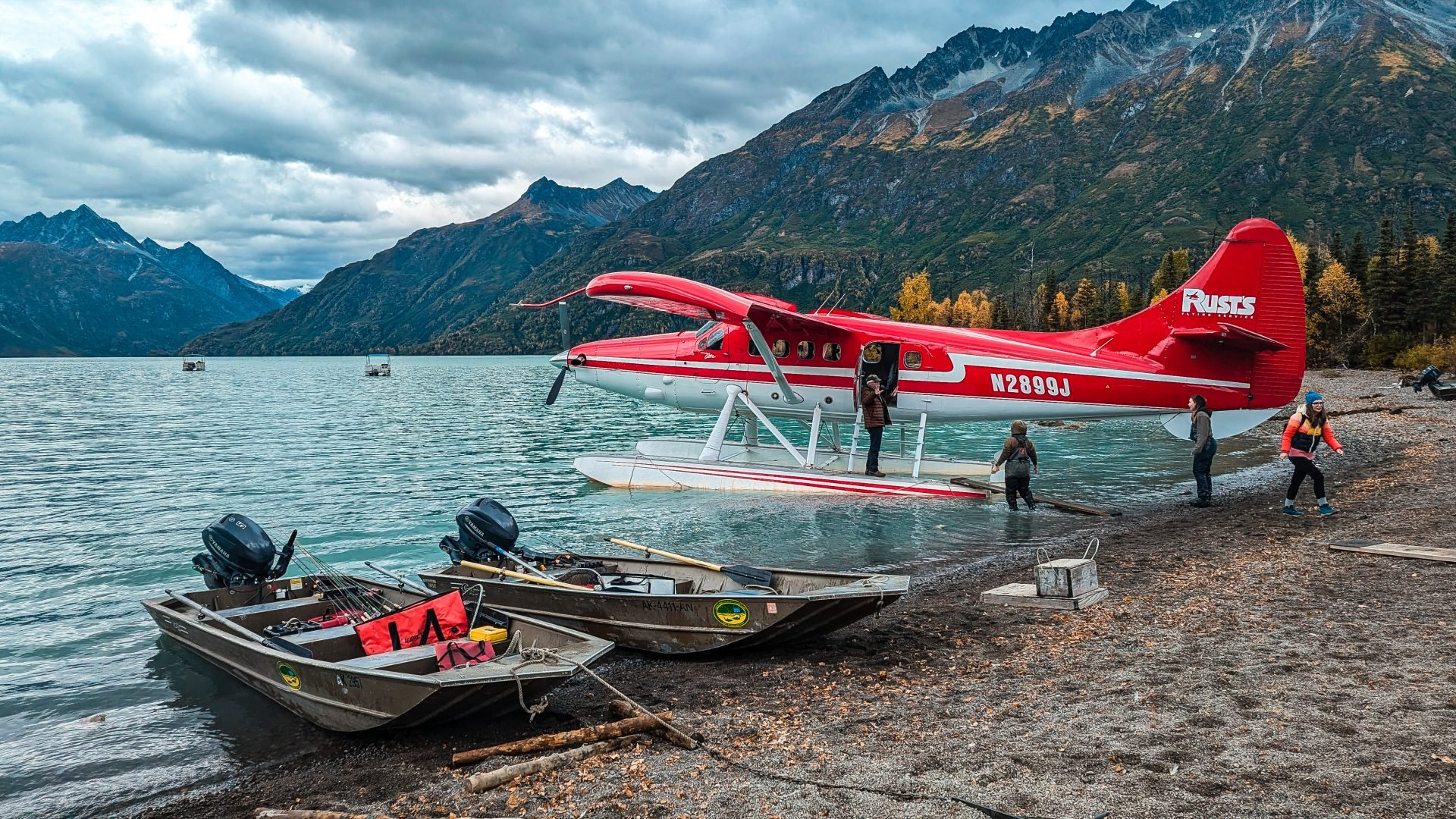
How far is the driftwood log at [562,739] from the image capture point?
21.3 feet

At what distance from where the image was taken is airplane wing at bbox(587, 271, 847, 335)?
18.5 meters

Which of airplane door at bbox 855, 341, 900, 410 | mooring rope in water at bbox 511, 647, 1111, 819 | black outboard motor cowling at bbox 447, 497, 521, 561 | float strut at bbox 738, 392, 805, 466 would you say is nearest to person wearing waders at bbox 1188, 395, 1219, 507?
airplane door at bbox 855, 341, 900, 410

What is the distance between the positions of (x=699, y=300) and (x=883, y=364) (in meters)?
4.69

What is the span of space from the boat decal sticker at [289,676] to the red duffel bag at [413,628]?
2.46 ft

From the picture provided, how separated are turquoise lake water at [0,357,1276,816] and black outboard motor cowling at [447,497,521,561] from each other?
2955 mm

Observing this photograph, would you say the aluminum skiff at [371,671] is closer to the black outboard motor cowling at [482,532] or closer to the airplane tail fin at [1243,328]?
the black outboard motor cowling at [482,532]

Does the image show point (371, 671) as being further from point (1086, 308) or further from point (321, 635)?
point (1086, 308)

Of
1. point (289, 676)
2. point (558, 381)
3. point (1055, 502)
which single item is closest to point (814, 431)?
point (1055, 502)

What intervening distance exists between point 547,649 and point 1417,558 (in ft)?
35.6

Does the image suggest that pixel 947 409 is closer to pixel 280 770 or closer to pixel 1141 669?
pixel 1141 669

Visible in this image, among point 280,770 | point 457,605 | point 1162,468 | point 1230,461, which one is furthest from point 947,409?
point 280,770

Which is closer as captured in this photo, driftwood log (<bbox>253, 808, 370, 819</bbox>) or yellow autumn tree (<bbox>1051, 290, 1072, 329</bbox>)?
driftwood log (<bbox>253, 808, 370, 819</bbox>)

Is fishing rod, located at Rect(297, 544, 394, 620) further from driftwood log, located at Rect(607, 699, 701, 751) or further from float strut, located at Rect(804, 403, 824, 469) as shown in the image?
float strut, located at Rect(804, 403, 824, 469)

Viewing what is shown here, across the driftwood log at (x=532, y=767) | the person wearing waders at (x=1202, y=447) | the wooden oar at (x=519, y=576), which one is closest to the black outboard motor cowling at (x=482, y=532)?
the wooden oar at (x=519, y=576)
